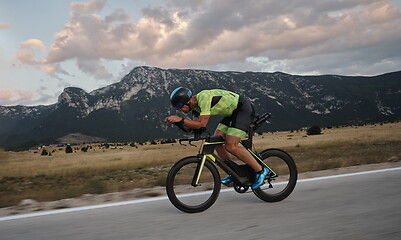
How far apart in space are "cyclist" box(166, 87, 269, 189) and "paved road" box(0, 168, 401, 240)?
67 centimetres

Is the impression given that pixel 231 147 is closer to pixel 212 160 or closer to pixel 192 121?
pixel 212 160

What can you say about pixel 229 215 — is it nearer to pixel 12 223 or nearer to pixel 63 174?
pixel 12 223

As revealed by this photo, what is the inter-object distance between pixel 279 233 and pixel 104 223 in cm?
209

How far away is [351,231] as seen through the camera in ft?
11.2

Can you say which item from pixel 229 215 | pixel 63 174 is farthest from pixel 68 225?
pixel 63 174

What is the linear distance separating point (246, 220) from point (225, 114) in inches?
63.7

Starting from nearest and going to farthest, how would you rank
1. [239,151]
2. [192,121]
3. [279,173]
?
[192,121], [239,151], [279,173]

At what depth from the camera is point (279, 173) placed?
5.38 metres

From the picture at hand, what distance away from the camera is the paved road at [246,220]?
11.5 feet

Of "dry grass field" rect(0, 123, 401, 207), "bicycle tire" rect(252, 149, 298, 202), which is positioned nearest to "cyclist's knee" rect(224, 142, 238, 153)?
"bicycle tire" rect(252, 149, 298, 202)

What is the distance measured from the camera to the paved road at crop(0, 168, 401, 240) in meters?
3.51

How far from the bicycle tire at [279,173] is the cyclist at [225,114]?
0.24m

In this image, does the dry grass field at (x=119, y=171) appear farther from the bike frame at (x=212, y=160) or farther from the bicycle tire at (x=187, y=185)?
the bike frame at (x=212, y=160)

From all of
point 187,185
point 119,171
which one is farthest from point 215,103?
point 119,171
